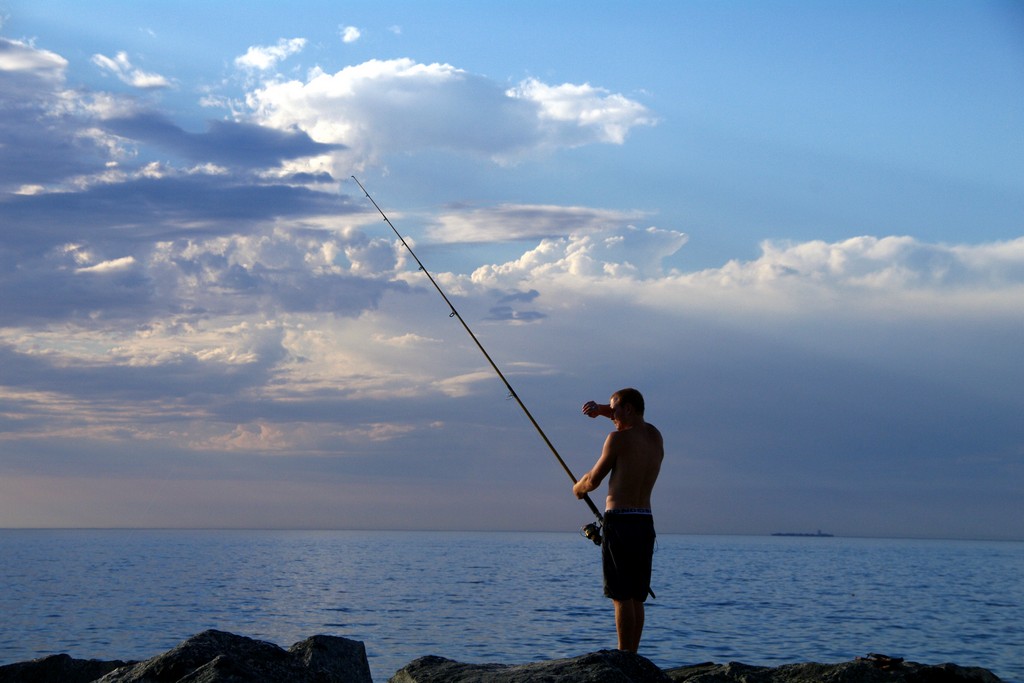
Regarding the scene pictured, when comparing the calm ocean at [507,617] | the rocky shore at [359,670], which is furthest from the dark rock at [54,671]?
the calm ocean at [507,617]

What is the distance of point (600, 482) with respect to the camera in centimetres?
680

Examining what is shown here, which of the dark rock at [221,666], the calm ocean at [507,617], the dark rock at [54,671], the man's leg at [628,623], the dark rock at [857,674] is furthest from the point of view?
the calm ocean at [507,617]

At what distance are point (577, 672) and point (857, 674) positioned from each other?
1988 mm

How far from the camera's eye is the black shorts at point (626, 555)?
21.7 feet

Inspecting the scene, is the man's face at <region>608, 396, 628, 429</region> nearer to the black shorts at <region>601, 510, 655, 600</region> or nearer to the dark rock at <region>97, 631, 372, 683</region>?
the black shorts at <region>601, 510, 655, 600</region>

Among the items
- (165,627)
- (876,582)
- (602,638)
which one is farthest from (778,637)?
(876,582)

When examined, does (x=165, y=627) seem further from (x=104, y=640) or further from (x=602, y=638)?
(x=602, y=638)

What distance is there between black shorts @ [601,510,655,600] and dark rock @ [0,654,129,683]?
3512mm

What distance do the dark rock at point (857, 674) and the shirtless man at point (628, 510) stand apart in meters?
0.57

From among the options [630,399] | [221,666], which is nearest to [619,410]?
[630,399]

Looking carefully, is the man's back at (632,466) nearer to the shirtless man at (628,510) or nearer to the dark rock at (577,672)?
the shirtless man at (628,510)

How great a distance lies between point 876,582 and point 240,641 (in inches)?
1769

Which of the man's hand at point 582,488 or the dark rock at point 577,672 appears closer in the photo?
the dark rock at point 577,672

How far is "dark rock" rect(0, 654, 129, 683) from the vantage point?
7230 millimetres
